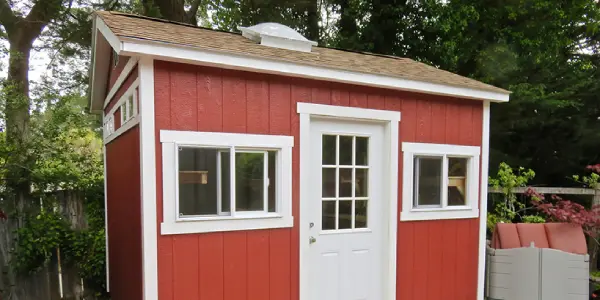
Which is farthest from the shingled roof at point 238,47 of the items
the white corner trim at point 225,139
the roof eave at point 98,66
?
the white corner trim at point 225,139

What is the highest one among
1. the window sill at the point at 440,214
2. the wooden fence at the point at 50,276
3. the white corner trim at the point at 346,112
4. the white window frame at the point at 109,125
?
the white corner trim at the point at 346,112

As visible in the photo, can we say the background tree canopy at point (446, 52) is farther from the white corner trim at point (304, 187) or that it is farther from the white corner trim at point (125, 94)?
the white corner trim at point (304, 187)

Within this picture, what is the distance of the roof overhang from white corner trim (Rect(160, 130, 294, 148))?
0.49m

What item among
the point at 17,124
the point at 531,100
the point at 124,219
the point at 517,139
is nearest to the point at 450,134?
the point at 124,219

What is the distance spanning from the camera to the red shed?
8.75 feet

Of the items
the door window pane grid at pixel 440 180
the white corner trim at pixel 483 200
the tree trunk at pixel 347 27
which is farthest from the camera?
the tree trunk at pixel 347 27

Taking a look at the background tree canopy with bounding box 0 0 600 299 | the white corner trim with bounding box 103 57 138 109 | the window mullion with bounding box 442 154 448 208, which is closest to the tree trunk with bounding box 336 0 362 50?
the background tree canopy with bounding box 0 0 600 299

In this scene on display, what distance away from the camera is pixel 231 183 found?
283 centimetres

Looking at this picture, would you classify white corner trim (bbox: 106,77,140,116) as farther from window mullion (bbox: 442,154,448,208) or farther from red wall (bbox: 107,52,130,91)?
window mullion (bbox: 442,154,448,208)

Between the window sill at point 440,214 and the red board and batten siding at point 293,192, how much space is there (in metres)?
0.07

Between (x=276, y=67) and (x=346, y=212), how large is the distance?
57.3 inches

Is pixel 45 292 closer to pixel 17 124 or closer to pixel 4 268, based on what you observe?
pixel 4 268

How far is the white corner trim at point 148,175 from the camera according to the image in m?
2.57

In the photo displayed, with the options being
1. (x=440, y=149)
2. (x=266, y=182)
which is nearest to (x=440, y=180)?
(x=440, y=149)
